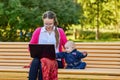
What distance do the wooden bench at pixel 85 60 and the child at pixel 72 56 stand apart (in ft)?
0.58

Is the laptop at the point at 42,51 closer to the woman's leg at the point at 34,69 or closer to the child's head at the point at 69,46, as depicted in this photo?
the woman's leg at the point at 34,69

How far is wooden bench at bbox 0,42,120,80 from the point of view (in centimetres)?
688

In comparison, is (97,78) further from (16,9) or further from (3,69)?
(16,9)

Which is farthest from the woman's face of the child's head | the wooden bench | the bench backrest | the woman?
the bench backrest

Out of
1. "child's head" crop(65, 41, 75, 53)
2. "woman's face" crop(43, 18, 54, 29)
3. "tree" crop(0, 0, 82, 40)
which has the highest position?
"woman's face" crop(43, 18, 54, 29)

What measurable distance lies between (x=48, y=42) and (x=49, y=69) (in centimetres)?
55

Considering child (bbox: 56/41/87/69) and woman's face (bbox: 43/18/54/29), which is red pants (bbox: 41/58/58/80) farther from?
woman's face (bbox: 43/18/54/29)

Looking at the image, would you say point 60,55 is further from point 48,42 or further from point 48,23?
point 48,23

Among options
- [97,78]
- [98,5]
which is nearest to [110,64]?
[97,78]

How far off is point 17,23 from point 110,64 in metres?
11.0

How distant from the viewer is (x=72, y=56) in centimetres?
717

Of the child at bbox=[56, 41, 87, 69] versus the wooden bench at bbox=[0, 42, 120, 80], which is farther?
the child at bbox=[56, 41, 87, 69]

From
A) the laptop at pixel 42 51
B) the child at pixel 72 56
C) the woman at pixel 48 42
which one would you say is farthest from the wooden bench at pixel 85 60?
the laptop at pixel 42 51

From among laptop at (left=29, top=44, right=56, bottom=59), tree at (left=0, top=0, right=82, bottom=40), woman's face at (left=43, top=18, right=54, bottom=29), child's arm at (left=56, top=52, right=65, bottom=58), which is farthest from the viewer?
tree at (left=0, top=0, right=82, bottom=40)
